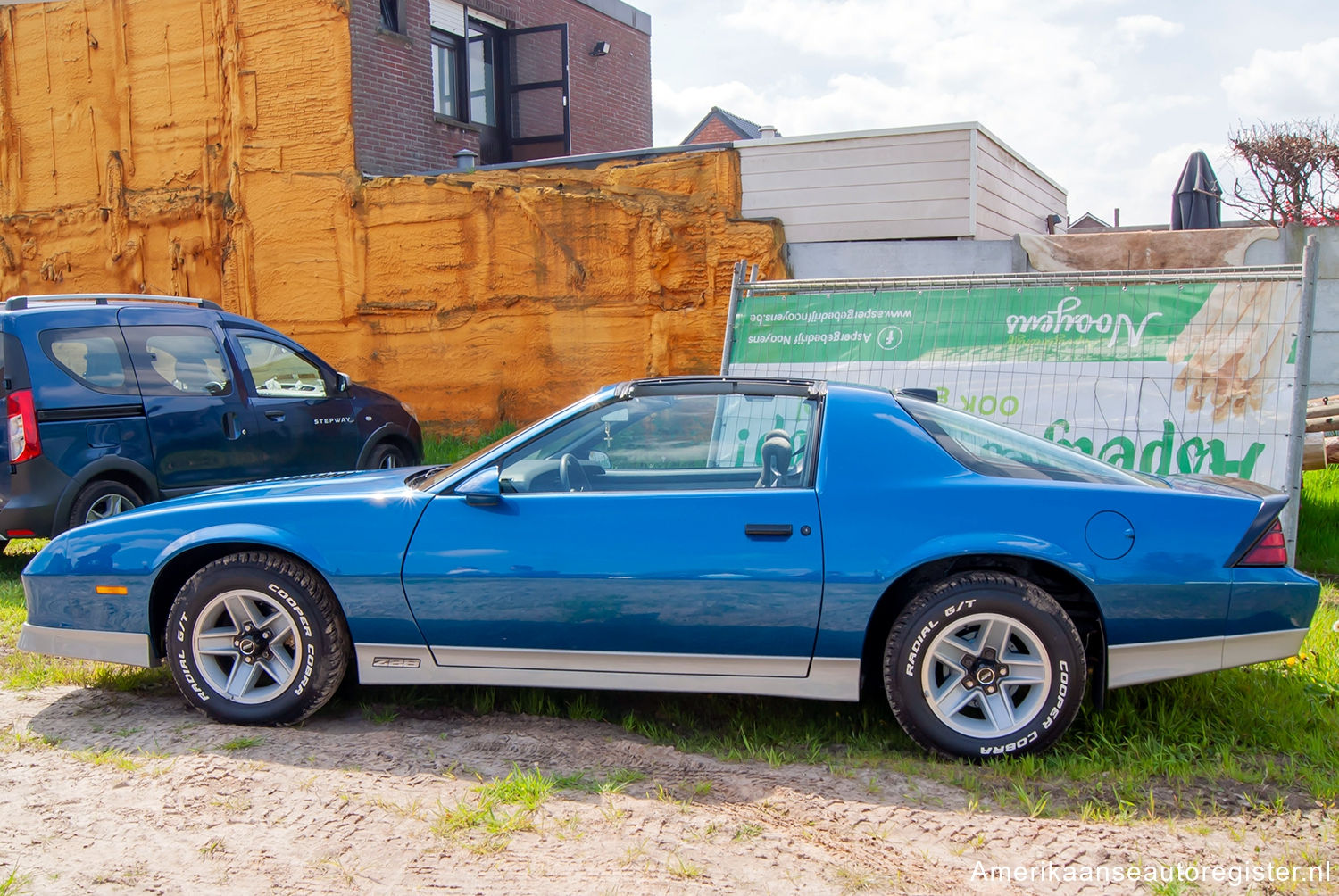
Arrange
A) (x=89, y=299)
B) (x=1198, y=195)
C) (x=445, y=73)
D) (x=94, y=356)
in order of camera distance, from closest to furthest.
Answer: (x=94, y=356)
(x=89, y=299)
(x=1198, y=195)
(x=445, y=73)

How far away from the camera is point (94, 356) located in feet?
21.9

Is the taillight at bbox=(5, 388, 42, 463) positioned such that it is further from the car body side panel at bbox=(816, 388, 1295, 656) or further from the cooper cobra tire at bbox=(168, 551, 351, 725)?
the car body side panel at bbox=(816, 388, 1295, 656)

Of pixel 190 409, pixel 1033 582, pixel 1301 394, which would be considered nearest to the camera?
pixel 1033 582

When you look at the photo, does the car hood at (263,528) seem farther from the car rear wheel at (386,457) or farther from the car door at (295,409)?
the car rear wheel at (386,457)

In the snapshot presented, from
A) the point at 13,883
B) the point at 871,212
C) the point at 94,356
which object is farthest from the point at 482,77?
the point at 13,883

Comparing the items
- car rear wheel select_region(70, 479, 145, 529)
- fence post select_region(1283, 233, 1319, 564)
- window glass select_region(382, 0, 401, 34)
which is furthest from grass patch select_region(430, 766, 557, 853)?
window glass select_region(382, 0, 401, 34)

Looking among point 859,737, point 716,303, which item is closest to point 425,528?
point 859,737

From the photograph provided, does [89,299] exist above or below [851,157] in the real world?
below

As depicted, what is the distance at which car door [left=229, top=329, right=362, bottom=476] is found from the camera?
7578 mm

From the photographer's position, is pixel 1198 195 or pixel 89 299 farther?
pixel 1198 195

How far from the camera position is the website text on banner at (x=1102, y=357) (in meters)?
5.90

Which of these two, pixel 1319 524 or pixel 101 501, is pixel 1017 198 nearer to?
pixel 1319 524

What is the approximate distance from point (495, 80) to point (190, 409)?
10722mm

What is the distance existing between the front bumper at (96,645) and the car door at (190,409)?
2860 millimetres
